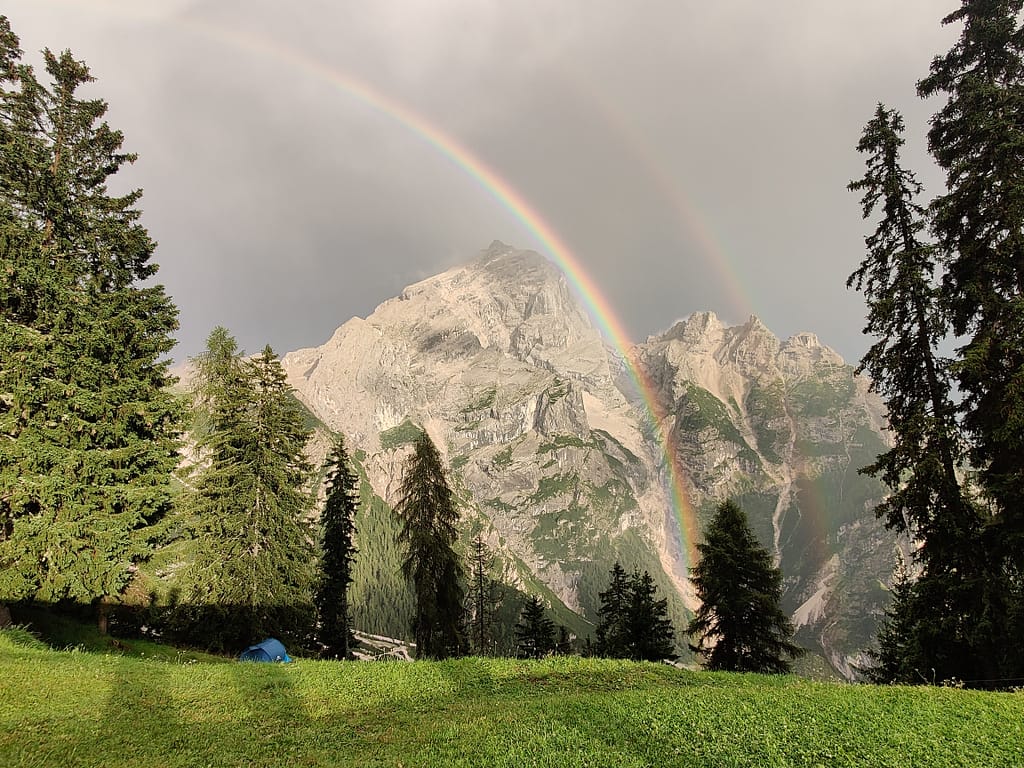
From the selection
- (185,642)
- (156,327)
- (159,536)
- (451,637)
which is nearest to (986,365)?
(451,637)

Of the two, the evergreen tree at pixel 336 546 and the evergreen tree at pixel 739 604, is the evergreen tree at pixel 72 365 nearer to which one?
the evergreen tree at pixel 336 546

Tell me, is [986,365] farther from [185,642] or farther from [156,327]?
[185,642]

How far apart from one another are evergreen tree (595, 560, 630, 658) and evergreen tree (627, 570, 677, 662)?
1.67 ft

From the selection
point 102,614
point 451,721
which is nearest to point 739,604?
point 451,721

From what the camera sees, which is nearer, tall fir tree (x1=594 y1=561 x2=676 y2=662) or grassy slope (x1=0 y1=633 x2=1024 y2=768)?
grassy slope (x1=0 y1=633 x2=1024 y2=768)

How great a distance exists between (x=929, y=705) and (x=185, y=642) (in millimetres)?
27721

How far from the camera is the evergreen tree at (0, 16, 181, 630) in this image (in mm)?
17516

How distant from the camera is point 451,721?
10.1 m

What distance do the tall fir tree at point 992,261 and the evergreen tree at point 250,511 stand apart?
→ 2709 centimetres

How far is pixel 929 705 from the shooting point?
28.7 ft

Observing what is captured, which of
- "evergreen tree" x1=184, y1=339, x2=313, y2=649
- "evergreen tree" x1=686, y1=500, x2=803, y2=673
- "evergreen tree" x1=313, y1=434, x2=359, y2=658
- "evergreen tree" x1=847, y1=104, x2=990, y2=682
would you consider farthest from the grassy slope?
"evergreen tree" x1=313, y1=434, x2=359, y2=658

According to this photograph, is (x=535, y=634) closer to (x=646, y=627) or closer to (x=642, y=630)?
(x=642, y=630)

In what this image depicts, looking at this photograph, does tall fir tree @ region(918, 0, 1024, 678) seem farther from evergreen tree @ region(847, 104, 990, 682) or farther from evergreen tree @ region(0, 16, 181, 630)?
evergreen tree @ region(0, 16, 181, 630)

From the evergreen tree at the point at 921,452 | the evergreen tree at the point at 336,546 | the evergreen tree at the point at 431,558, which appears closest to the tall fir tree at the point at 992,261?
the evergreen tree at the point at 921,452
